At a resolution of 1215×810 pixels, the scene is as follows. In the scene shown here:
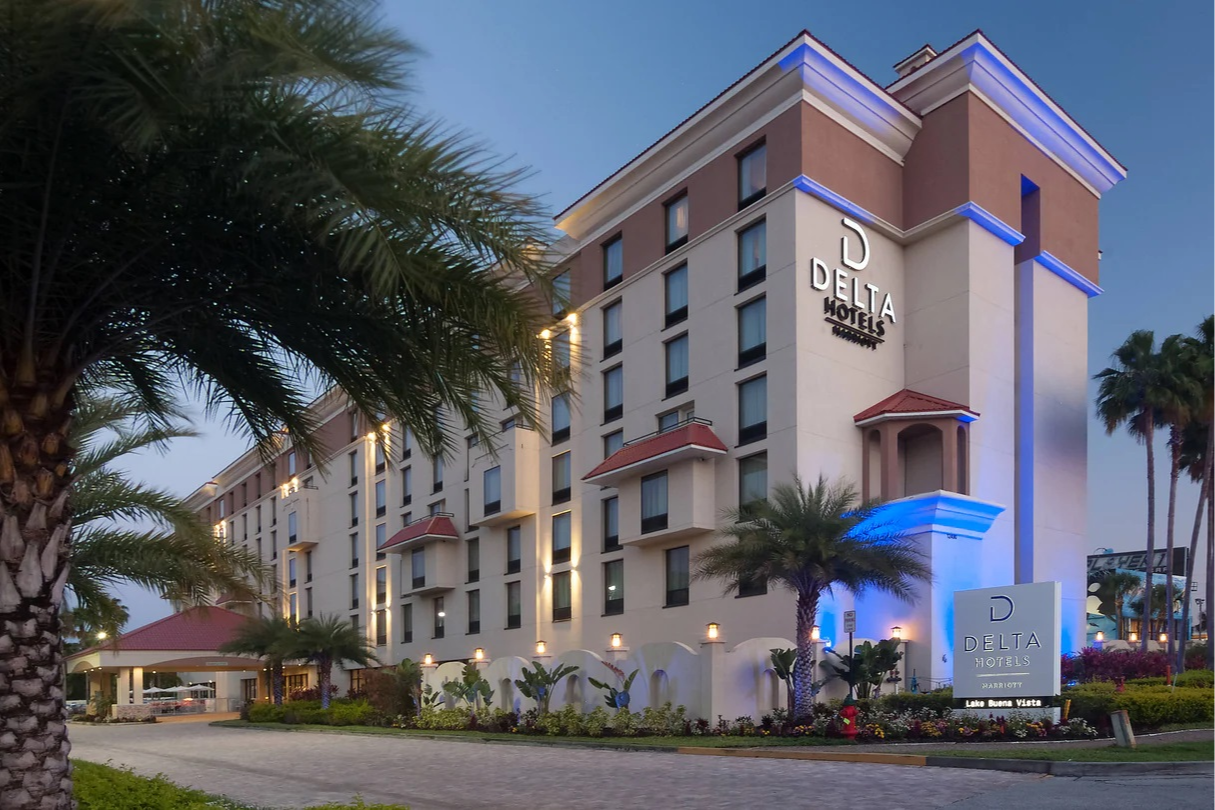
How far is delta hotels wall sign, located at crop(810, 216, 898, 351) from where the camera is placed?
3538 centimetres

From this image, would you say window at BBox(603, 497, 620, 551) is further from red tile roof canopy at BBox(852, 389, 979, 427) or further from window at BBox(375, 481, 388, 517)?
window at BBox(375, 481, 388, 517)

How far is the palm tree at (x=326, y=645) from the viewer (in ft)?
168

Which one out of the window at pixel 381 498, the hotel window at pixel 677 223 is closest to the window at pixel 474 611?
the window at pixel 381 498

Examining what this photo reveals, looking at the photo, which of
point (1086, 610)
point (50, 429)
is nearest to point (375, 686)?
point (1086, 610)

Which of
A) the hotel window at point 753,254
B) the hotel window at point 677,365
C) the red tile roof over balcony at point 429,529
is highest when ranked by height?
the hotel window at point 753,254

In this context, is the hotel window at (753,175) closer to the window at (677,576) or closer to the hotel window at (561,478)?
the window at (677,576)

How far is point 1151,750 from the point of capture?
18391mm

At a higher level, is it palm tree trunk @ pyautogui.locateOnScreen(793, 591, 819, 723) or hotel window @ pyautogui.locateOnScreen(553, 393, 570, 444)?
hotel window @ pyautogui.locateOnScreen(553, 393, 570, 444)

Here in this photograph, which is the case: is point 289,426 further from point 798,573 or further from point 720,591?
point 720,591

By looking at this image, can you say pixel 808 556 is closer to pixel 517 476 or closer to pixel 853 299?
pixel 853 299

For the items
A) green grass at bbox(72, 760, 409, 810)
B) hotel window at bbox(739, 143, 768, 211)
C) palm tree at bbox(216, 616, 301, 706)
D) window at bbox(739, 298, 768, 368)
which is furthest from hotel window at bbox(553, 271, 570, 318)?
palm tree at bbox(216, 616, 301, 706)

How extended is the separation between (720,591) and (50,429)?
Answer: 2852 cm

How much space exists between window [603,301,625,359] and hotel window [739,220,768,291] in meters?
7.38

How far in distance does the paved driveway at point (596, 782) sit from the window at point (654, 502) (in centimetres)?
1066
